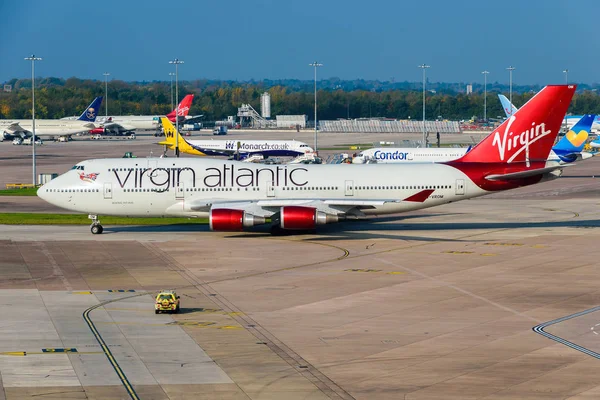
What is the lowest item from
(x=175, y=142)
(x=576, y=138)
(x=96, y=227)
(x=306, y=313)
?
(x=306, y=313)

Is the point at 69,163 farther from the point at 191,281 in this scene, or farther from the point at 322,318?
the point at 322,318

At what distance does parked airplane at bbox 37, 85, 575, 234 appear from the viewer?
172ft

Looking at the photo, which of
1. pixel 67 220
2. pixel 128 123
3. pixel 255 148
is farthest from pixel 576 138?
pixel 128 123

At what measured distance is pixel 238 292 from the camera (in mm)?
37156

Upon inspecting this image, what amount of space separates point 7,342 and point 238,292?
35.4ft

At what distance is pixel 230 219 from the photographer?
49.3 meters

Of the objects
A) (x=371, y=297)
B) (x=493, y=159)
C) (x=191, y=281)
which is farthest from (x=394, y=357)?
(x=493, y=159)

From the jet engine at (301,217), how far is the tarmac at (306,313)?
1.21m

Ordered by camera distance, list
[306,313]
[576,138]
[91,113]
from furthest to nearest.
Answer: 1. [91,113]
2. [576,138]
3. [306,313]

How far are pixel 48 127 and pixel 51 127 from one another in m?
0.58

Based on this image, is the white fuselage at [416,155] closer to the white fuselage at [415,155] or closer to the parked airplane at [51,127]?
the white fuselage at [415,155]

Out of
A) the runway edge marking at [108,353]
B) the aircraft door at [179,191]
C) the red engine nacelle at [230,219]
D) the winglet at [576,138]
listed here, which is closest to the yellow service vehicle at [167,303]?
the runway edge marking at [108,353]

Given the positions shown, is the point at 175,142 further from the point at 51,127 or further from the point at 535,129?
the point at 535,129

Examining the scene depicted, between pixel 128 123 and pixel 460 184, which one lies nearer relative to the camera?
pixel 460 184
